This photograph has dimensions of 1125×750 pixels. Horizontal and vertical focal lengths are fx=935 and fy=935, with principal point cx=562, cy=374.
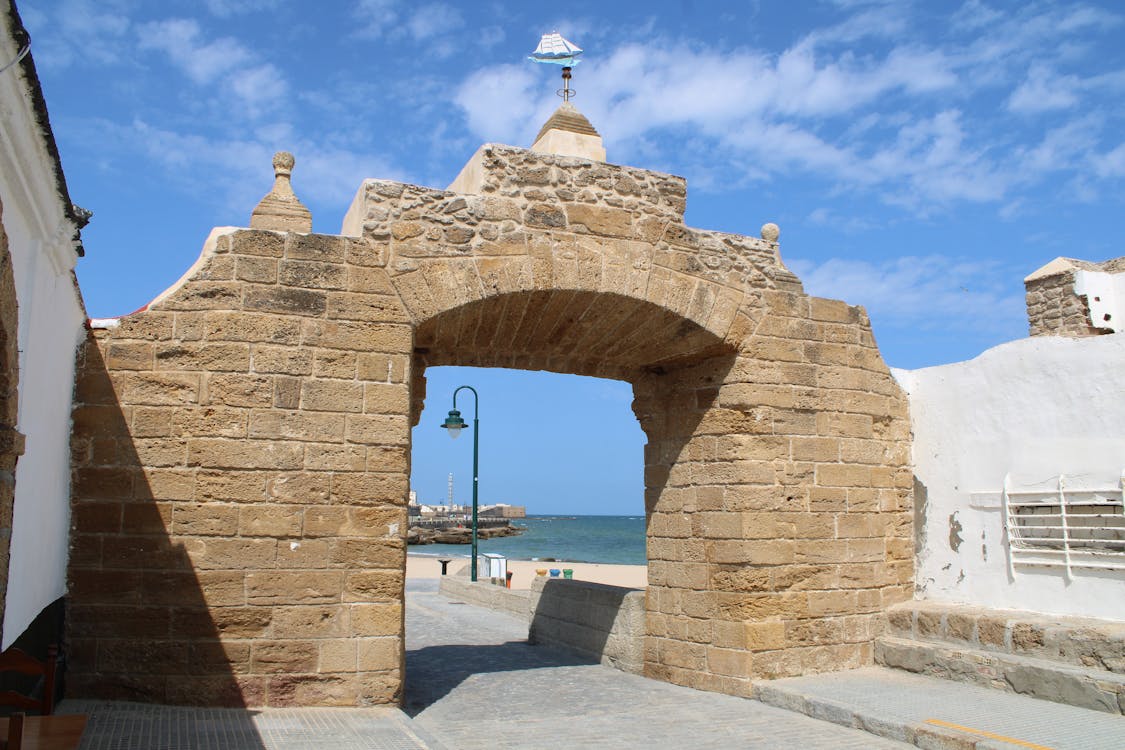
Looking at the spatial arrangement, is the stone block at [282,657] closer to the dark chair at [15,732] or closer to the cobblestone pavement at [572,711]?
the cobblestone pavement at [572,711]

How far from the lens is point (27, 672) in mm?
3562

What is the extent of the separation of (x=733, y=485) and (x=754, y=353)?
1.02 metres

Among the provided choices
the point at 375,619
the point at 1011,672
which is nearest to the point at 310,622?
the point at 375,619

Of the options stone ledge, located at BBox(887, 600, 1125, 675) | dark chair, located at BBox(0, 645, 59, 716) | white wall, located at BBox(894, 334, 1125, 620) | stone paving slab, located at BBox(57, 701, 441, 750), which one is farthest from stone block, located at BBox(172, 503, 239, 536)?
white wall, located at BBox(894, 334, 1125, 620)

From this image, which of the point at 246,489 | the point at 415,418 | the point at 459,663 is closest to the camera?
the point at 246,489

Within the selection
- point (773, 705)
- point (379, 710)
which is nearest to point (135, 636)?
point (379, 710)

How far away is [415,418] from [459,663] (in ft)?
8.35

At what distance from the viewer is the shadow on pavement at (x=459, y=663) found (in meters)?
6.95

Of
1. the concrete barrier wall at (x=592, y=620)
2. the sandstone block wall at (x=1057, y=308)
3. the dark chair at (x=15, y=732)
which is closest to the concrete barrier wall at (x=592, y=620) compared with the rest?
the concrete barrier wall at (x=592, y=620)

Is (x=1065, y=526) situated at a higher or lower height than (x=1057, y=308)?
lower

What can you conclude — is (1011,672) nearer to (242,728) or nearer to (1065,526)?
(1065,526)

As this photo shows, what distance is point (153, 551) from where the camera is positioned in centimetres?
558

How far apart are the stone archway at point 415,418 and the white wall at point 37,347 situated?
0.24 meters

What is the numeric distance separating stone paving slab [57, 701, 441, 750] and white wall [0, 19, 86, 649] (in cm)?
69
